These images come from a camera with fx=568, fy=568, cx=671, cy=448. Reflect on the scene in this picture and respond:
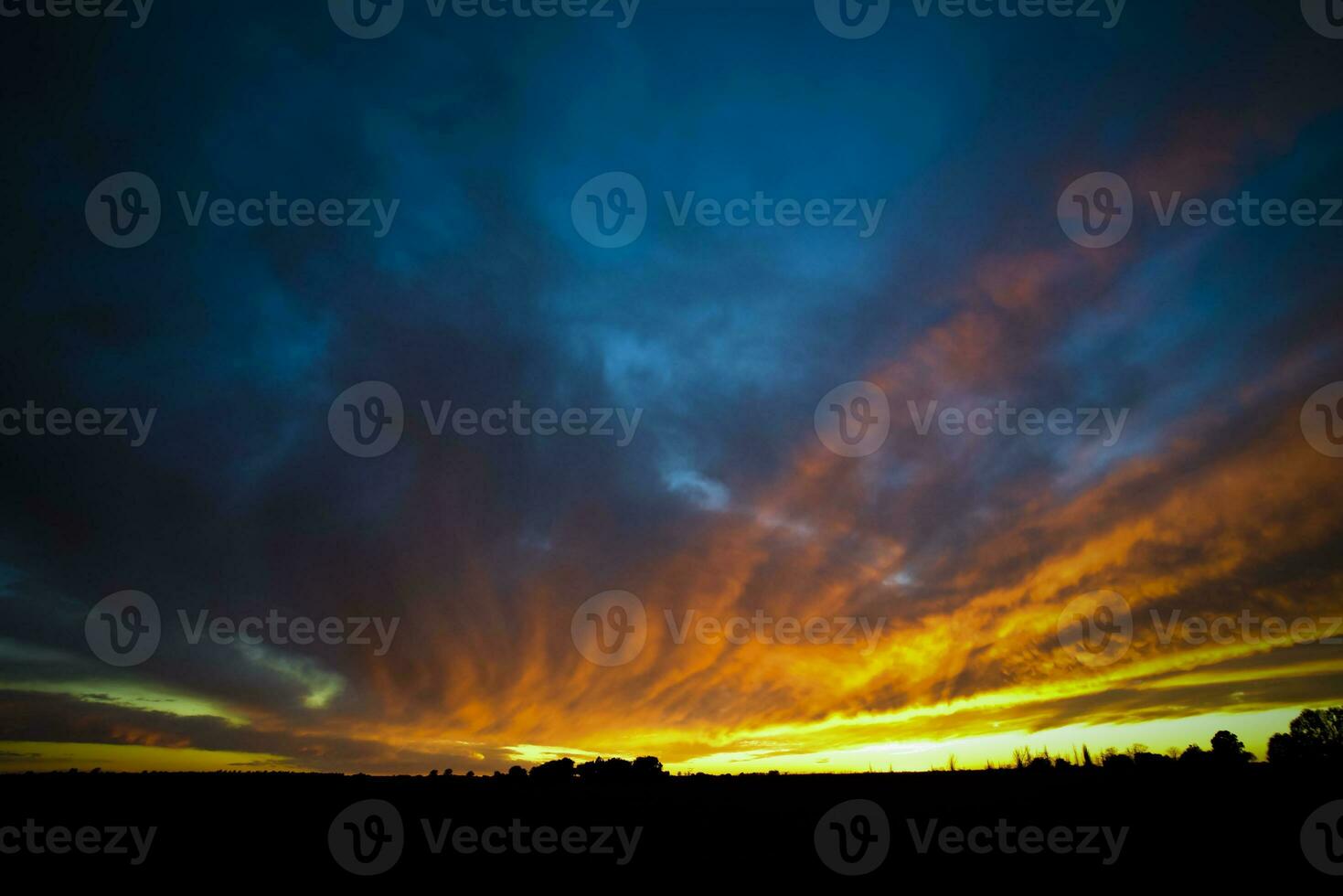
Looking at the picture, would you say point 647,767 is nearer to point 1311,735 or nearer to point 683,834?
point 683,834

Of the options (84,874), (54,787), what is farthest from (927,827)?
(54,787)

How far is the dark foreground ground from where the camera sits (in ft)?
68.9

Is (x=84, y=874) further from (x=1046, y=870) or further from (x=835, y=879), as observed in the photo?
(x=1046, y=870)

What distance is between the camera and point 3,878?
20.7 m

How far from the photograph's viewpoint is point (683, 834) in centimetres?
2672

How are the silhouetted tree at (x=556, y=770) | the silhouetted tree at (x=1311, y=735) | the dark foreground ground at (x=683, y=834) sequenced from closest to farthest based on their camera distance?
the dark foreground ground at (x=683, y=834) < the silhouetted tree at (x=556, y=770) < the silhouetted tree at (x=1311, y=735)

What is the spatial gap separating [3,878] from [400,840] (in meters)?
13.2

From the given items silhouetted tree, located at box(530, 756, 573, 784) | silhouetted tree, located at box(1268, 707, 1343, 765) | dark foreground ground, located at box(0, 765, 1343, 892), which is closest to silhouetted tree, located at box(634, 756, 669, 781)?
silhouetted tree, located at box(530, 756, 573, 784)

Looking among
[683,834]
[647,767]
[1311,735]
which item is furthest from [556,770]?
[1311,735]

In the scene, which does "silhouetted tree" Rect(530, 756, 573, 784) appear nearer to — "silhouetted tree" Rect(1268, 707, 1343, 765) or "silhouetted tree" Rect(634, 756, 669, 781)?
"silhouetted tree" Rect(634, 756, 669, 781)

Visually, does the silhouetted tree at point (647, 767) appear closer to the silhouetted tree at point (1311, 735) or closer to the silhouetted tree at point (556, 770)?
the silhouetted tree at point (556, 770)

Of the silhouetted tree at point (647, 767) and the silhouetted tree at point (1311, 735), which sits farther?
the silhouetted tree at point (1311, 735)

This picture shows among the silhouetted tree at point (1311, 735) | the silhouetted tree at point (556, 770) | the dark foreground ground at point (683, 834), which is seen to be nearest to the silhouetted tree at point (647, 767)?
the silhouetted tree at point (556, 770)

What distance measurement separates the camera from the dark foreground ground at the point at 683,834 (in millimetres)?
21000
